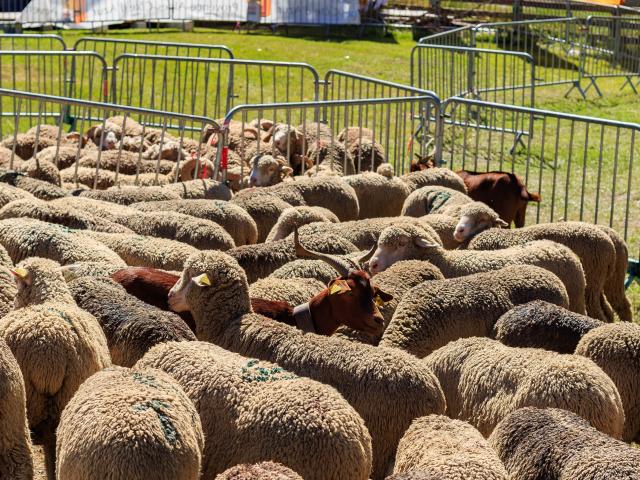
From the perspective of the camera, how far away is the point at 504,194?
10570 mm

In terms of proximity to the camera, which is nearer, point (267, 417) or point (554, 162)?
point (267, 417)

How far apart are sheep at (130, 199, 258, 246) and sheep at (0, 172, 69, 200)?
72 centimetres

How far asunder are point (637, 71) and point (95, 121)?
11.4 metres

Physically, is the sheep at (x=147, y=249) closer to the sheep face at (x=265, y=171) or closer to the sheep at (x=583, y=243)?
the sheep at (x=583, y=243)

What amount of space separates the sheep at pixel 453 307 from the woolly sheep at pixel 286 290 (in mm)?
624

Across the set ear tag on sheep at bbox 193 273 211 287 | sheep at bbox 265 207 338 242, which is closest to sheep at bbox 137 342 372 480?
ear tag on sheep at bbox 193 273 211 287

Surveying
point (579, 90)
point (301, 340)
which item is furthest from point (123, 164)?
point (579, 90)

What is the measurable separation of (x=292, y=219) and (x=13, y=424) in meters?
4.19

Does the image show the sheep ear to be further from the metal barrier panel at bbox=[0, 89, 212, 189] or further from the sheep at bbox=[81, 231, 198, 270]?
the metal barrier panel at bbox=[0, 89, 212, 189]

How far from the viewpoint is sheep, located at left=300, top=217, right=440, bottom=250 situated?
28.2ft

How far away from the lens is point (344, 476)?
4.96 meters

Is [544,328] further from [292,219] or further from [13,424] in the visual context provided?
[13,424]

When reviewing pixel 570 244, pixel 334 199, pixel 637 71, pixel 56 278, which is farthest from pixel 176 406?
pixel 637 71

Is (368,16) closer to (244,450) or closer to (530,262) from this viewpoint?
(530,262)
